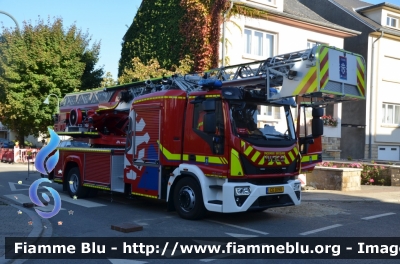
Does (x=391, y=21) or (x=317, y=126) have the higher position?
(x=391, y=21)

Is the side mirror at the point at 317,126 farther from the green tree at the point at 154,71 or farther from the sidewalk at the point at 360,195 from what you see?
the green tree at the point at 154,71

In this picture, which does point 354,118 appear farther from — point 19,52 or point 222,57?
point 19,52

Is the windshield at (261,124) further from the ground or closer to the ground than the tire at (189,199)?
further from the ground

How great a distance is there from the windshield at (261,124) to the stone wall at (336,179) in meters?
5.32

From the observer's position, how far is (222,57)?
2036 centimetres

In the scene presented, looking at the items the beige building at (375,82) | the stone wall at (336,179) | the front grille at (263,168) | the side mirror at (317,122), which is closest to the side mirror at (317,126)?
the side mirror at (317,122)

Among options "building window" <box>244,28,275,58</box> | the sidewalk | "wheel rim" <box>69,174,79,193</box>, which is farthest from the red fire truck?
"building window" <box>244,28,275,58</box>

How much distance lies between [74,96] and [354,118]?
18156 millimetres

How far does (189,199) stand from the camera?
9.27 m

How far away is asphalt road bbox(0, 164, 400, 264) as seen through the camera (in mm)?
8141

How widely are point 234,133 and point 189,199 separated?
5.54 feet

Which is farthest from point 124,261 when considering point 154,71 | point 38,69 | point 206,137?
point 38,69

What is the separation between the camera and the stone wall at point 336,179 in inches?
561

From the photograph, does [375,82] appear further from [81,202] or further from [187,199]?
[187,199]
